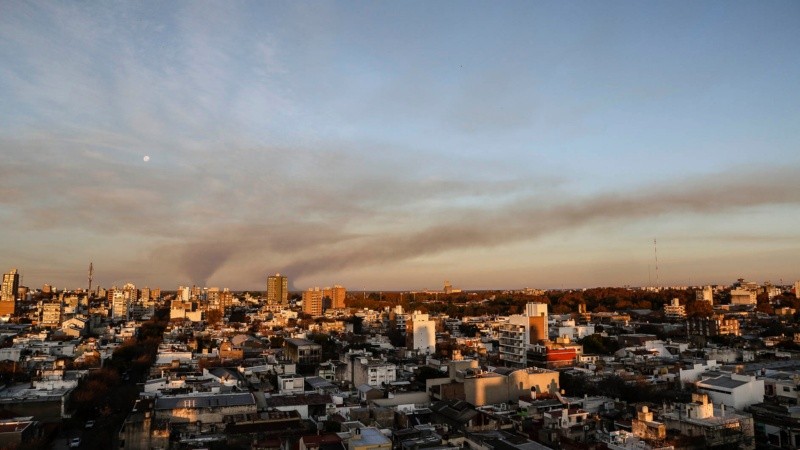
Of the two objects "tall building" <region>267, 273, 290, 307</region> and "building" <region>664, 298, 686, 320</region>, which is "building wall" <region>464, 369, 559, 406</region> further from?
"tall building" <region>267, 273, 290, 307</region>

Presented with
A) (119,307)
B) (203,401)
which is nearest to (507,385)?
(203,401)

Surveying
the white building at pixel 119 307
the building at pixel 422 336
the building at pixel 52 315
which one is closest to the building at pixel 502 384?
the building at pixel 422 336

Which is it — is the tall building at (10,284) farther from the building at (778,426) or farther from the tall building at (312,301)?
the building at (778,426)

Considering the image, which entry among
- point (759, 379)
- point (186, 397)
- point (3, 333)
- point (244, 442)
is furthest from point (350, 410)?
point (3, 333)

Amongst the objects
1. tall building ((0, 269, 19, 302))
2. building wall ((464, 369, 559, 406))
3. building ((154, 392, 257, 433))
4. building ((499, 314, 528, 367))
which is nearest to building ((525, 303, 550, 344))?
building ((499, 314, 528, 367))

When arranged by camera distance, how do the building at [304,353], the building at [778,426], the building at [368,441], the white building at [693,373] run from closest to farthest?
1. the building at [368,441]
2. the building at [778,426]
3. the white building at [693,373]
4. the building at [304,353]

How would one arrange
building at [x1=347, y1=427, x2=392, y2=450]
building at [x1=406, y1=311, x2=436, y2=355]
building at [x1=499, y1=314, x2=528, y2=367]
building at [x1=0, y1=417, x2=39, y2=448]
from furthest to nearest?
building at [x1=406, y1=311, x2=436, y2=355] < building at [x1=499, y1=314, x2=528, y2=367] < building at [x1=0, y1=417, x2=39, y2=448] < building at [x1=347, y1=427, x2=392, y2=450]

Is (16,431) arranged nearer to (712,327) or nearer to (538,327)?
(538,327)

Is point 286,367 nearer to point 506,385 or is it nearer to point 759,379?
point 506,385

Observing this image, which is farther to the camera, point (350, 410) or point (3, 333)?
point (3, 333)
